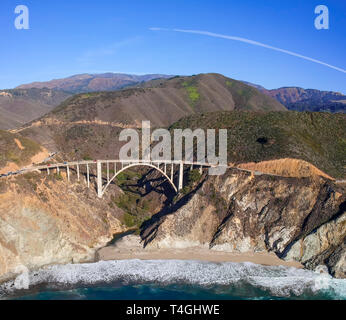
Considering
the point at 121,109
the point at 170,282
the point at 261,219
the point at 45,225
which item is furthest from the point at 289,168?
the point at 121,109

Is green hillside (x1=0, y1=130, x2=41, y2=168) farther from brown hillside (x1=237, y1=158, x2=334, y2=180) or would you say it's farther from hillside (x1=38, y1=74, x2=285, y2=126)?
brown hillside (x1=237, y1=158, x2=334, y2=180)

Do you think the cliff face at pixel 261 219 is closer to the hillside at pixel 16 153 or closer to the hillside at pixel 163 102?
the hillside at pixel 16 153

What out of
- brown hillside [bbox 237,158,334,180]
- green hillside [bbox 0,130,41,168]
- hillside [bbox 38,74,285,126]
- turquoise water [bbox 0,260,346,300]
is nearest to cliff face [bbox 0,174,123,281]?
turquoise water [bbox 0,260,346,300]

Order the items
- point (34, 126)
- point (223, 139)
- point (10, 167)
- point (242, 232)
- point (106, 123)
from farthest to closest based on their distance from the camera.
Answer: point (106, 123)
point (34, 126)
point (223, 139)
point (10, 167)
point (242, 232)

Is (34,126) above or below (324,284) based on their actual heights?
above

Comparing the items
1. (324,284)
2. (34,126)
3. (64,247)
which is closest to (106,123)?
(34,126)

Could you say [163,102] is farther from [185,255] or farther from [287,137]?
[185,255]
